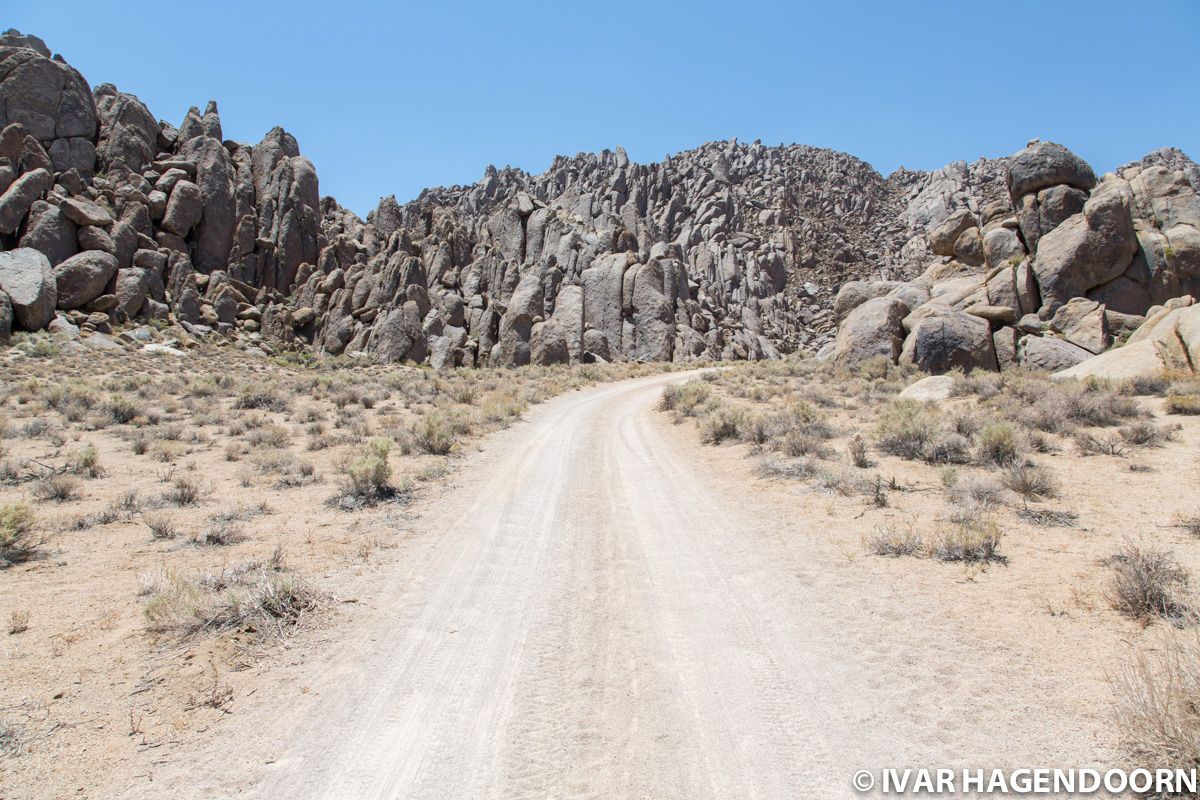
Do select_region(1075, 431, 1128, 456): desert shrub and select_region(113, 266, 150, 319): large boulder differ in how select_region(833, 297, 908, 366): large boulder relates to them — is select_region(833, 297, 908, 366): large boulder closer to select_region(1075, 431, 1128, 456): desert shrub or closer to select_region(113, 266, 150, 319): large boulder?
select_region(1075, 431, 1128, 456): desert shrub

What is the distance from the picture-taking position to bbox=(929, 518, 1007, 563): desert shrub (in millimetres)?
6805

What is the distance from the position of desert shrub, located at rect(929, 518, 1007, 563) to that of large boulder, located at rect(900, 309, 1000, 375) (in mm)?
20637

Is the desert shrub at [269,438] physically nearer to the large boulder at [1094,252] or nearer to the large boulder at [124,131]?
the large boulder at [1094,252]

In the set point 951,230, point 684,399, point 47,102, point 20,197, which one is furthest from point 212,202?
point 951,230

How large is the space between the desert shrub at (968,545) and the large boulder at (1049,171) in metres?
32.9

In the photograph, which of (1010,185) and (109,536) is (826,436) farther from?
(1010,185)

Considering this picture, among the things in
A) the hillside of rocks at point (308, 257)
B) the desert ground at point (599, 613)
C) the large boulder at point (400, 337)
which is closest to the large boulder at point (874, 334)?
the hillside of rocks at point (308, 257)

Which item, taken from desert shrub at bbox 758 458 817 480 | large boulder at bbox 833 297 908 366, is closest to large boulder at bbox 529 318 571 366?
large boulder at bbox 833 297 908 366

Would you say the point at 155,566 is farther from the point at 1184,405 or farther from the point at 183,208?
the point at 183,208

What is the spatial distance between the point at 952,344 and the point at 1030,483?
18.6m

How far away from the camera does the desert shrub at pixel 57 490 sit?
9.62 metres

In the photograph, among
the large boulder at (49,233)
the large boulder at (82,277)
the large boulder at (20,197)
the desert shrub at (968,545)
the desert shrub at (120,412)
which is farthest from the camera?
the large boulder at (49,233)

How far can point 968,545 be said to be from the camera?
6.86m

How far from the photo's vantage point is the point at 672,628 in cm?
565
